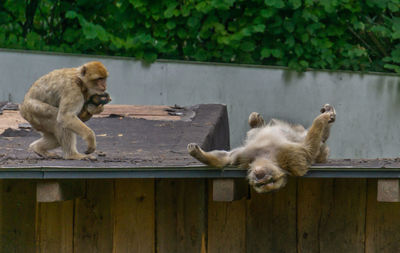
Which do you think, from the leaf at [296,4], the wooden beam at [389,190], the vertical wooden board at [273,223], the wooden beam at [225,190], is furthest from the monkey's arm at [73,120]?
the leaf at [296,4]

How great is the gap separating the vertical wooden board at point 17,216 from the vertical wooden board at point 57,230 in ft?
0.19

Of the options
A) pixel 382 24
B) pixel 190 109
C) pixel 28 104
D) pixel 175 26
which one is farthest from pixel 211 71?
pixel 28 104

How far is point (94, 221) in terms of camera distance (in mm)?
5418

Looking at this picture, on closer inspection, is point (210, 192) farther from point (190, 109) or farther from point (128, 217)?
point (190, 109)

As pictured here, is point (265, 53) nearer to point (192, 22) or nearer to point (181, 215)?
point (192, 22)

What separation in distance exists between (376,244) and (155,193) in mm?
1674

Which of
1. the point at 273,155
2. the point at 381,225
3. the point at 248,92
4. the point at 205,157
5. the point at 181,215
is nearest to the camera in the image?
the point at 205,157

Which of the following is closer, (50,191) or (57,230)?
(50,191)

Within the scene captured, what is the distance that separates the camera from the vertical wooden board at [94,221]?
5.41 m

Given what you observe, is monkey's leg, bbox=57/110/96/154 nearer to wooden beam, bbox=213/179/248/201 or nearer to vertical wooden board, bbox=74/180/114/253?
vertical wooden board, bbox=74/180/114/253

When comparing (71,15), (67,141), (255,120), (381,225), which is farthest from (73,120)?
(71,15)

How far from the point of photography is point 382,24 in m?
11.4

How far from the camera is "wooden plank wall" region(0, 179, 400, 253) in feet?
17.6

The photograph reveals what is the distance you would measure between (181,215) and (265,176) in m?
1.02
